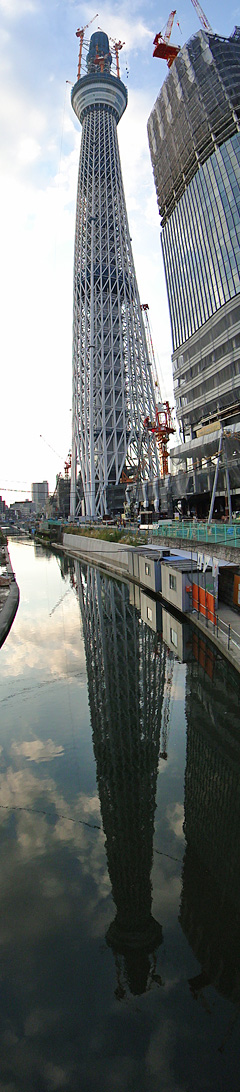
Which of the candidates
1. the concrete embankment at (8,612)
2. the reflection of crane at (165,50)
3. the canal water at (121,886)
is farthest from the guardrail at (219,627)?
the reflection of crane at (165,50)

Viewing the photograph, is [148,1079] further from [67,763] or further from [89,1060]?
[67,763]

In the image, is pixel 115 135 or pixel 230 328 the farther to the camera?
pixel 115 135

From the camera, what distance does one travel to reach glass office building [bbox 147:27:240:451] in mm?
70838

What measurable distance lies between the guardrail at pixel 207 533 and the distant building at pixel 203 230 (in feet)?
96.6

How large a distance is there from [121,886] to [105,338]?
110767 millimetres

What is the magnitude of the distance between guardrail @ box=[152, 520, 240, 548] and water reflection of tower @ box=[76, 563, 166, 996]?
570cm

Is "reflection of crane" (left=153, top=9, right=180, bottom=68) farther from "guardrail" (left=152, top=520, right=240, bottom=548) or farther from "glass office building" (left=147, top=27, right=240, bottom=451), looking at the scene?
"guardrail" (left=152, top=520, right=240, bottom=548)

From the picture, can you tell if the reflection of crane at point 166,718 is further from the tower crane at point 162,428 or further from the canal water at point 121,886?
the tower crane at point 162,428

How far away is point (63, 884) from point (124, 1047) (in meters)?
2.72

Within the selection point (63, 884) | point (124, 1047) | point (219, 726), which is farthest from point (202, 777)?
point (124, 1047)

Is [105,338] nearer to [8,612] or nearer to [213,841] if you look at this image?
[8,612]

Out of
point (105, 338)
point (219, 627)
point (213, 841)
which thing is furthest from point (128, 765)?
point (105, 338)

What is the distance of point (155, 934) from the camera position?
702 centimetres

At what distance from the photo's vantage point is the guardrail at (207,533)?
2342cm
